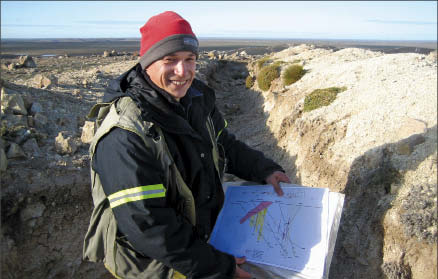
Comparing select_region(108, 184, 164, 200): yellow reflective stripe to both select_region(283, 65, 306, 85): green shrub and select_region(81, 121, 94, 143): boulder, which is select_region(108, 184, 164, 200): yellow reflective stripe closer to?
select_region(81, 121, 94, 143): boulder

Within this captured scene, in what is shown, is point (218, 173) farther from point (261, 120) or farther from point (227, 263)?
point (261, 120)

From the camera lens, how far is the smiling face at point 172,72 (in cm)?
241

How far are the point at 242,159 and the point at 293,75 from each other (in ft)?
26.9

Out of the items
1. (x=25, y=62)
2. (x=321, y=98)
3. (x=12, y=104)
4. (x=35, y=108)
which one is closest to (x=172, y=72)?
(x=321, y=98)

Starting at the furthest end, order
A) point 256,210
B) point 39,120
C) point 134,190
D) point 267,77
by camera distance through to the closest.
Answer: point 267,77, point 39,120, point 256,210, point 134,190

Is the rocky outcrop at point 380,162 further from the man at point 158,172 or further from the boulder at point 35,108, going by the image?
the boulder at point 35,108

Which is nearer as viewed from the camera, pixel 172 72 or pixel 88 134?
pixel 172 72

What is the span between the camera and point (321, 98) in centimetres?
739

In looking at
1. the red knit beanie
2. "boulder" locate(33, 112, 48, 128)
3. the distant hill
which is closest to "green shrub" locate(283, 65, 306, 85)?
"boulder" locate(33, 112, 48, 128)

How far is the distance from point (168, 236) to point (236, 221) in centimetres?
88

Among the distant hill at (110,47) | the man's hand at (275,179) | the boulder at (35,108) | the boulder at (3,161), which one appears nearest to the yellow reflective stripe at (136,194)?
the man's hand at (275,179)

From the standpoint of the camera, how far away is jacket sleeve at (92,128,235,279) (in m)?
2.00

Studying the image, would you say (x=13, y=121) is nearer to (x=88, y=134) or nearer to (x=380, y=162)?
(x=88, y=134)

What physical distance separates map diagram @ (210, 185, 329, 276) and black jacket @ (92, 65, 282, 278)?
20cm
